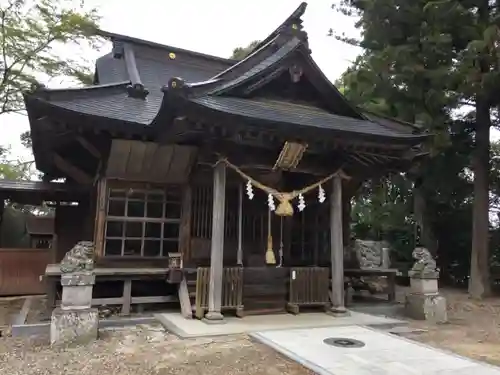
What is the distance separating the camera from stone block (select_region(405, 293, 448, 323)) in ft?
25.3

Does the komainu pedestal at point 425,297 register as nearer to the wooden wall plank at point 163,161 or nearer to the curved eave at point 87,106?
the wooden wall plank at point 163,161

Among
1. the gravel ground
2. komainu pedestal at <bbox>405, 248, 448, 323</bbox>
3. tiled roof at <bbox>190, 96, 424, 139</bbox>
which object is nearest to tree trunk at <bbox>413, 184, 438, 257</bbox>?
tiled roof at <bbox>190, 96, 424, 139</bbox>

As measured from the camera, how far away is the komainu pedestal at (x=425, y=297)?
774 cm

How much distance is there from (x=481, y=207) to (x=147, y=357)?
10.4 metres

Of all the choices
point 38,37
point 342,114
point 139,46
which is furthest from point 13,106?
point 342,114

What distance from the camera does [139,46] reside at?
1170 centimetres

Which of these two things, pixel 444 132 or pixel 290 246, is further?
pixel 444 132

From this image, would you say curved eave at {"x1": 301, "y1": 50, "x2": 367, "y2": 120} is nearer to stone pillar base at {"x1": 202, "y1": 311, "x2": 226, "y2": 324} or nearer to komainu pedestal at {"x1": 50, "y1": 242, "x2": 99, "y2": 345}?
stone pillar base at {"x1": 202, "y1": 311, "x2": 226, "y2": 324}

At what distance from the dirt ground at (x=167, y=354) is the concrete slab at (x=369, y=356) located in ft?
0.77

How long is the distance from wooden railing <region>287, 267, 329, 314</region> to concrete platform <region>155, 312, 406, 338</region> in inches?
9.6

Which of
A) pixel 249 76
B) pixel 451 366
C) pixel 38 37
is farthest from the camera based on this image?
pixel 38 37

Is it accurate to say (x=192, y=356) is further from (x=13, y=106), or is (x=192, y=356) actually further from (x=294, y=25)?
(x=13, y=106)

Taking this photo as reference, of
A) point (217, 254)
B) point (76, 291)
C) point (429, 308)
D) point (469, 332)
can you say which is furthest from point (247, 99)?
point (469, 332)

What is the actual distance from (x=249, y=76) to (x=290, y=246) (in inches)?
145
